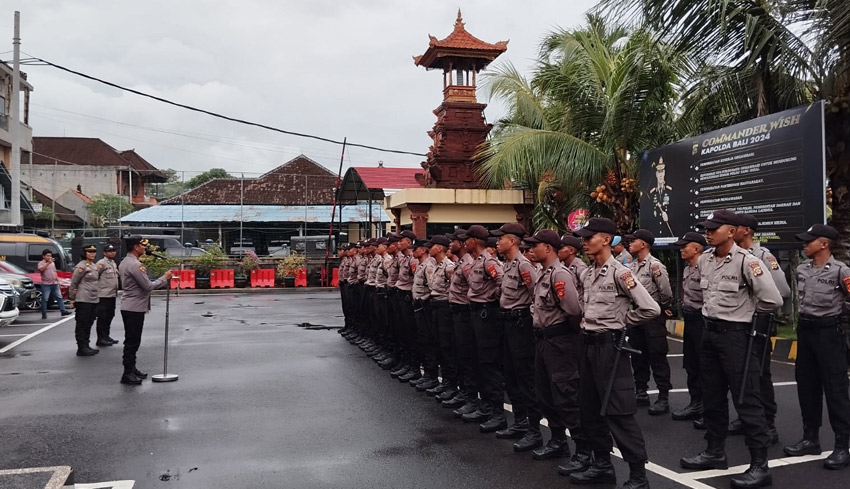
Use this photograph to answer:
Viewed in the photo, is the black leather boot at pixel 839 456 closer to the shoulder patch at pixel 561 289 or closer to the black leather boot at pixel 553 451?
the black leather boot at pixel 553 451

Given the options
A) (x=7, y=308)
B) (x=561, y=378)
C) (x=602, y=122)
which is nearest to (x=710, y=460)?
(x=561, y=378)

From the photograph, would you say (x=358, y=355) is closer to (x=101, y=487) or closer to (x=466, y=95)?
(x=101, y=487)

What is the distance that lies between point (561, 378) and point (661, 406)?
91.1 inches

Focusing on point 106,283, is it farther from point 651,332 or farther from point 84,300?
point 651,332

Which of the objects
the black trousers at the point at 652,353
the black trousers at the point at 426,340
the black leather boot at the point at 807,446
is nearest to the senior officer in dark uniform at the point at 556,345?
the black leather boot at the point at 807,446

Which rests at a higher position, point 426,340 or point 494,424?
point 426,340

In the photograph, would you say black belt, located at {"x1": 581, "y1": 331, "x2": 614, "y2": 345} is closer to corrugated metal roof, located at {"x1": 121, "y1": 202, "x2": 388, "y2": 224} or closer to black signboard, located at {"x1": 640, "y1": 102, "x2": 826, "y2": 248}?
black signboard, located at {"x1": 640, "y1": 102, "x2": 826, "y2": 248}

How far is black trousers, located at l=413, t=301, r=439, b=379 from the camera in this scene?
8180 millimetres

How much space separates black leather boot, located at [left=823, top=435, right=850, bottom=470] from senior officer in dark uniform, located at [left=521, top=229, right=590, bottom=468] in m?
1.79

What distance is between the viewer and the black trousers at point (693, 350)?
6855 millimetres

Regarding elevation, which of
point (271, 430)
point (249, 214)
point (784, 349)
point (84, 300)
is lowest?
point (271, 430)

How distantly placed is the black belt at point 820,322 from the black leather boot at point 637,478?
80.4 inches

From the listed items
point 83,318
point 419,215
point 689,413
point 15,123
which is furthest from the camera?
point 15,123

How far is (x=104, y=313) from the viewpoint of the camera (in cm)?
1164
